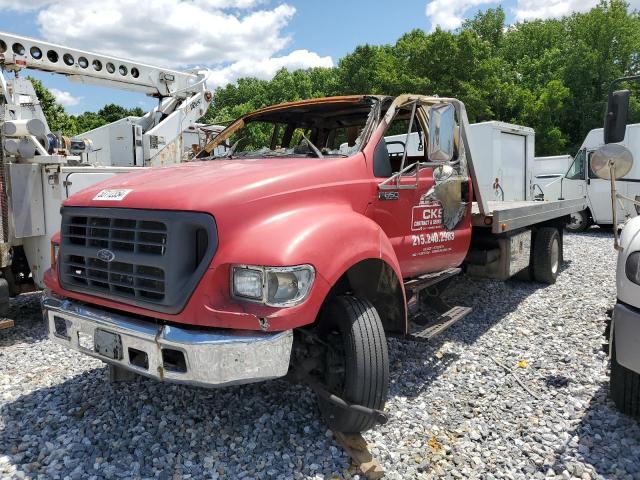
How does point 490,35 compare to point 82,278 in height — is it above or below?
above

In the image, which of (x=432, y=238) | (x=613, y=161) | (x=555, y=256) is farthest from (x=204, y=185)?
(x=555, y=256)

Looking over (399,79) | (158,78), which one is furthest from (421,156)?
(399,79)

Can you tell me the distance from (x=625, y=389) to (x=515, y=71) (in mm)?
36155

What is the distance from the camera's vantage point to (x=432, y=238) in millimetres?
4301

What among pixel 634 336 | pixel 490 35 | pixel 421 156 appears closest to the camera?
pixel 634 336

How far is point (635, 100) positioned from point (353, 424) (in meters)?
30.3

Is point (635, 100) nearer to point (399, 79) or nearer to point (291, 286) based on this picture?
point (399, 79)

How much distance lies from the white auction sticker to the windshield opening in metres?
1.23

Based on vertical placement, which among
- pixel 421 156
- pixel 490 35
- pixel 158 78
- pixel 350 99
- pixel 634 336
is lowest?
pixel 634 336

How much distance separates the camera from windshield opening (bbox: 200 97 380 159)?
4.00 meters

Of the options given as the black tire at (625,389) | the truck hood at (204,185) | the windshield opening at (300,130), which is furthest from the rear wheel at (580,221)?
the truck hood at (204,185)

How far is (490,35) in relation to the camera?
40.7 metres

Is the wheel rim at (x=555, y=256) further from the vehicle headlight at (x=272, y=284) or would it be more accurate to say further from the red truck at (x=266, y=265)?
the vehicle headlight at (x=272, y=284)

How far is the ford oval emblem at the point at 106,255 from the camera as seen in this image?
2977 mm
